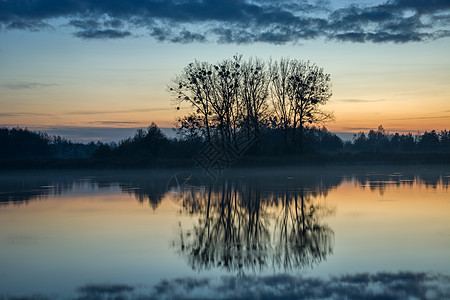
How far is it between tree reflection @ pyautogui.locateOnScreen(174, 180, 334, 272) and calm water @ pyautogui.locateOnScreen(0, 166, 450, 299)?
0.08ft

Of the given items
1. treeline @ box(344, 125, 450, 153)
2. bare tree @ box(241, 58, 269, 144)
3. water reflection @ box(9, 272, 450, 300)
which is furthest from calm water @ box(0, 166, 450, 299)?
treeline @ box(344, 125, 450, 153)

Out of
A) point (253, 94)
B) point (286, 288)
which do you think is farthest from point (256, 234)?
point (253, 94)

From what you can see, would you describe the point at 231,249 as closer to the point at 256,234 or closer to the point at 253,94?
the point at 256,234

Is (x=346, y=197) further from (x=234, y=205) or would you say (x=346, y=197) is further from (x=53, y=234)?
(x=53, y=234)

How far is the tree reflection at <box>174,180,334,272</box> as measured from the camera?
691 centimetres

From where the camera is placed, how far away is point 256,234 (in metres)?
9.01

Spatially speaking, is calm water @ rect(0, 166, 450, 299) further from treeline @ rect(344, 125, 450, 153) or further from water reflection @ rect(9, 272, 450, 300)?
treeline @ rect(344, 125, 450, 153)

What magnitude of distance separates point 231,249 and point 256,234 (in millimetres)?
1408

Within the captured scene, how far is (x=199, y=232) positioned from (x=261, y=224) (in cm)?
150

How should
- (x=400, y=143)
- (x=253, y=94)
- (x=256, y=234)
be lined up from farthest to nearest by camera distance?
(x=400, y=143), (x=253, y=94), (x=256, y=234)

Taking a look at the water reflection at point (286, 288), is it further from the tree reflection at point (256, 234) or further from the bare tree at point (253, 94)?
the bare tree at point (253, 94)

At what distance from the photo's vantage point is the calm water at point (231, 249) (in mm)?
5609

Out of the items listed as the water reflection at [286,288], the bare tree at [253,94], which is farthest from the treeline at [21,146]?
the water reflection at [286,288]

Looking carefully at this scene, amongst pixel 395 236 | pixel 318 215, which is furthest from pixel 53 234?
pixel 395 236
